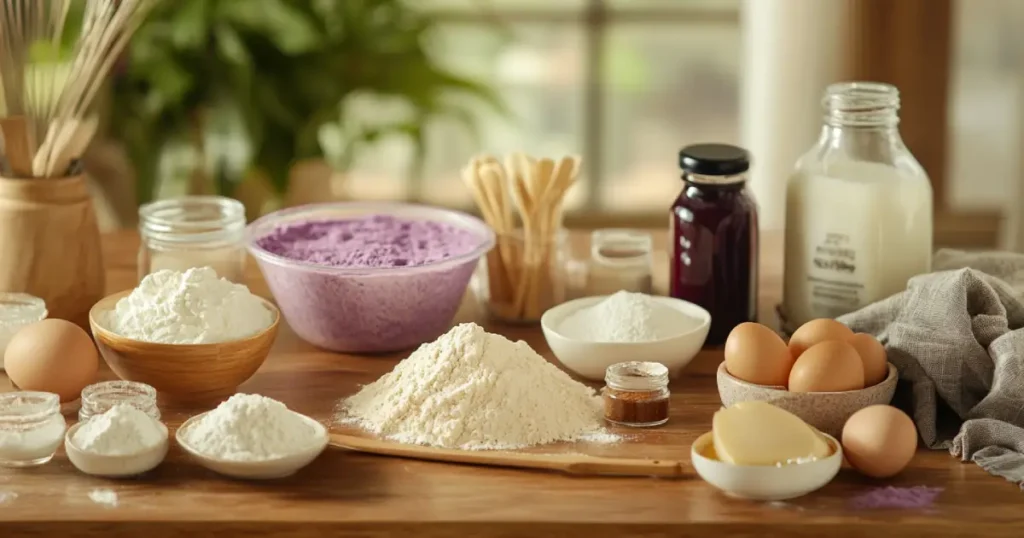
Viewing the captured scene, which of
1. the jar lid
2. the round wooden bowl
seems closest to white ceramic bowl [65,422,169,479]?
the round wooden bowl

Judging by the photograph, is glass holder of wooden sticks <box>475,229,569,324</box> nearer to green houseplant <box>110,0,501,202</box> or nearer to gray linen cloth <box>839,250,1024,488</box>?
gray linen cloth <box>839,250,1024,488</box>

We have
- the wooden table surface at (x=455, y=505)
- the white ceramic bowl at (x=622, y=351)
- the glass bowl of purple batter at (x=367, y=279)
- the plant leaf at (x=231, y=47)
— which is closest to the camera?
the wooden table surface at (x=455, y=505)

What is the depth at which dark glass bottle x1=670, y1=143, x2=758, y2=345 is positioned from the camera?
171 centimetres

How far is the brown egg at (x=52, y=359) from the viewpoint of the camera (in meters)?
1.53

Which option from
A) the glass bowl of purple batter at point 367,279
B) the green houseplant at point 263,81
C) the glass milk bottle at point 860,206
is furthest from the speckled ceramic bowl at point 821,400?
the green houseplant at point 263,81

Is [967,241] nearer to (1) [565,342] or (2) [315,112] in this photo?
(2) [315,112]

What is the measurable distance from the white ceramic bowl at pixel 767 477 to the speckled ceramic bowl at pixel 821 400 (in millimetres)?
105

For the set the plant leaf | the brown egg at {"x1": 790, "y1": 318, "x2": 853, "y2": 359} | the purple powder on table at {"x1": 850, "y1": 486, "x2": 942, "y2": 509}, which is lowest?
the purple powder on table at {"x1": 850, "y1": 486, "x2": 942, "y2": 509}

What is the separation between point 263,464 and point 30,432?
0.25 meters

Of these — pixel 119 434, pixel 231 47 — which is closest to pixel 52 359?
pixel 119 434

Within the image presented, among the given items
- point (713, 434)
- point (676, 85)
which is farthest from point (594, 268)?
point (676, 85)

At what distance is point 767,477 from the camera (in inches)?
50.8

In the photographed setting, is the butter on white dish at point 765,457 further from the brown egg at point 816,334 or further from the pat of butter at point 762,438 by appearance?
the brown egg at point 816,334

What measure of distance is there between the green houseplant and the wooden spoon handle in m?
1.80
